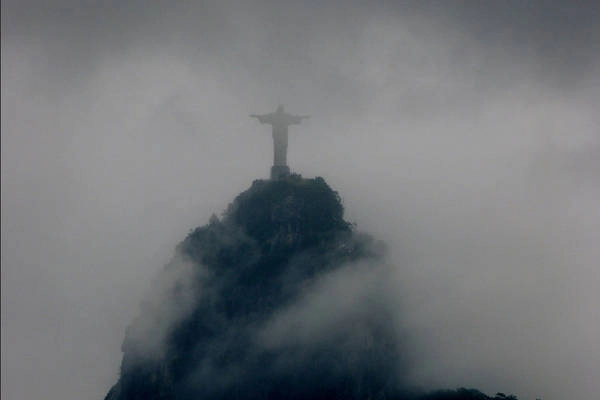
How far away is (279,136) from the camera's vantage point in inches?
3634

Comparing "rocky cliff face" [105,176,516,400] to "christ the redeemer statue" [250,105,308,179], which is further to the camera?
"christ the redeemer statue" [250,105,308,179]

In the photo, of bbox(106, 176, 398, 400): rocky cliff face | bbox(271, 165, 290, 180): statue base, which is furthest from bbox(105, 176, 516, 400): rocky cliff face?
bbox(271, 165, 290, 180): statue base

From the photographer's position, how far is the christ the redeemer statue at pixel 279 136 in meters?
92.4

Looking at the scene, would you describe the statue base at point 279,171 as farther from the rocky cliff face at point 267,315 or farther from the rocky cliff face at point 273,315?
the rocky cliff face at point 273,315

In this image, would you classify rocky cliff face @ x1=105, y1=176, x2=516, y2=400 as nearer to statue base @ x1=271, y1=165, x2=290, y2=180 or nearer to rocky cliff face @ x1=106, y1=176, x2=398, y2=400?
rocky cliff face @ x1=106, y1=176, x2=398, y2=400

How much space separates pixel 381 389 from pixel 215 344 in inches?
778

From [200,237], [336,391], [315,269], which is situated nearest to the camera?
[336,391]

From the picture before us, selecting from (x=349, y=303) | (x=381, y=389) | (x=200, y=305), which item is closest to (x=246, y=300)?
(x=200, y=305)

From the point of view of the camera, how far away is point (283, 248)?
89.4m

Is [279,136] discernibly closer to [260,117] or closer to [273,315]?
[260,117]

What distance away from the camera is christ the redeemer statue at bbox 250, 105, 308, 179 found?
303 ft

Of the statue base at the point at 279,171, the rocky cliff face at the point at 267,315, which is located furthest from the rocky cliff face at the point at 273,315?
the statue base at the point at 279,171

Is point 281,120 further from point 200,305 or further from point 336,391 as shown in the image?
point 336,391

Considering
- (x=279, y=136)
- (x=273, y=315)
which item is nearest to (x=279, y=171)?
(x=279, y=136)
